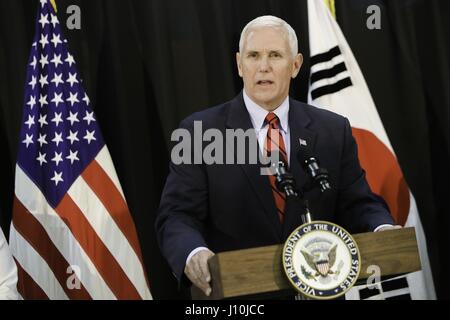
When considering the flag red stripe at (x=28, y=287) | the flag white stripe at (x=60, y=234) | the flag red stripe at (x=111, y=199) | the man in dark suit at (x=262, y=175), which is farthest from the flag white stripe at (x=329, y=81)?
the flag red stripe at (x=28, y=287)

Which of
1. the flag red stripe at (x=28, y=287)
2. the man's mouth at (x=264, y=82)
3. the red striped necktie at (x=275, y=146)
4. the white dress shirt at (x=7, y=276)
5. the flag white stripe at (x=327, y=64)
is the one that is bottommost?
the flag red stripe at (x=28, y=287)

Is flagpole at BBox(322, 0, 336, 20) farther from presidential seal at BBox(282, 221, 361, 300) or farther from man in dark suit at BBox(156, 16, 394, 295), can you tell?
presidential seal at BBox(282, 221, 361, 300)

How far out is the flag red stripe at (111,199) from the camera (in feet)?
13.1

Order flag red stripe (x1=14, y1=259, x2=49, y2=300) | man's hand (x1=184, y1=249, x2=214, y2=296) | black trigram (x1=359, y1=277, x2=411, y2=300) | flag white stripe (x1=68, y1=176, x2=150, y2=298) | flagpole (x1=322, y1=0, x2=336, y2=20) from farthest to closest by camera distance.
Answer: flagpole (x1=322, y1=0, x2=336, y2=20) < black trigram (x1=359, y1=277, x2=411, y2=300) < flag white stripe (x1=68, y1=176, x2=150, y2=298) < flag red stripe (x1=14, y1=259, x2=49, y2=300) < man's hand (x1=184, y1=249, x2=214, y2=296)

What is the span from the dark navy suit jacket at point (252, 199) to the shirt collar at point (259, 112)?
0.10 feet

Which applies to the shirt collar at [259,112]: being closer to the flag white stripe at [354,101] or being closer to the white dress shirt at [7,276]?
the flag white stripe at [354,101]

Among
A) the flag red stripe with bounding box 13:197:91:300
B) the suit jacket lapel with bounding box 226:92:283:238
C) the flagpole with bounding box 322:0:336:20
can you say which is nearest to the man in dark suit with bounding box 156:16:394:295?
the suit jacket lapel with bounding box 226:92:283:238

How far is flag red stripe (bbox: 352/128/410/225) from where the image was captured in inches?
167

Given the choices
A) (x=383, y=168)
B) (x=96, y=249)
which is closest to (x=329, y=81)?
(x=383, y=168)

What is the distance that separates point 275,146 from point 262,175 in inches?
5.8

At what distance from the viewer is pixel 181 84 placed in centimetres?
431

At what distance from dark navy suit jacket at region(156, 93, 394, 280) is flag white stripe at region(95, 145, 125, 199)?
1061 millimetres

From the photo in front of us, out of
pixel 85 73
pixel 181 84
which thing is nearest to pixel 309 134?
pixel 181 84

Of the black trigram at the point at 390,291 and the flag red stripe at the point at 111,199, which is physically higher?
the flag red stripe at the point at 111,199
